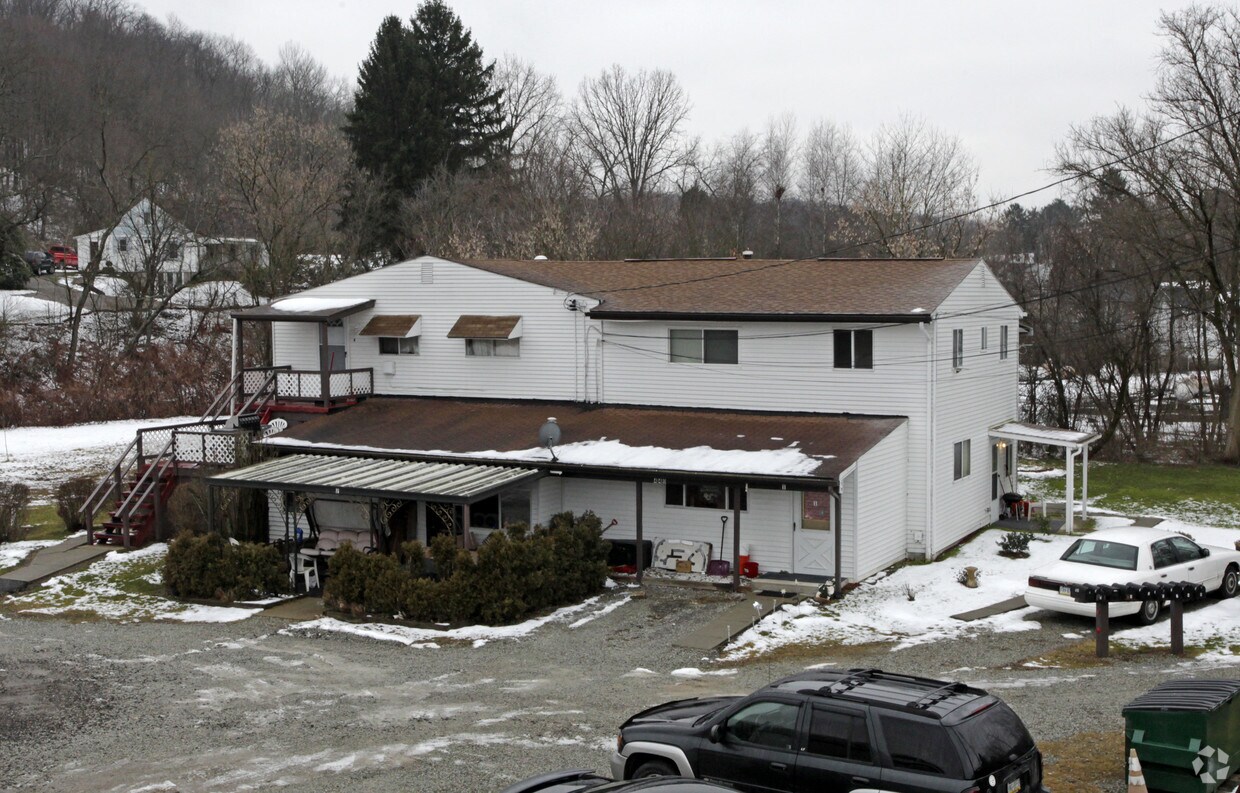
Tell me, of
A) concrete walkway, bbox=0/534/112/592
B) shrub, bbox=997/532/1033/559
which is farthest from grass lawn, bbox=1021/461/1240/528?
Result: concrete walkway, bbox=0/534/112/592

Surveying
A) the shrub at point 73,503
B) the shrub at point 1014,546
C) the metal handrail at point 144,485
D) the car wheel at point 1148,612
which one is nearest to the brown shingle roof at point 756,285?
the shrub at point 1014,546

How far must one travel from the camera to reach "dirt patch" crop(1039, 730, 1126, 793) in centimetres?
1212

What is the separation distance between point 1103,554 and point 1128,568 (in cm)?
56

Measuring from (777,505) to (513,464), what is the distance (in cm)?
556

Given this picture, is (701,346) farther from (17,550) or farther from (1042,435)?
(17,550)

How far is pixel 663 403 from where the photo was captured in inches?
1105

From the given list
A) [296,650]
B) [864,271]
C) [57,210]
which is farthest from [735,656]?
[57,210]

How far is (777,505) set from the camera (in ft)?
80.5

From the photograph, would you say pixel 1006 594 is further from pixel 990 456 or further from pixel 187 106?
pixel 187 106

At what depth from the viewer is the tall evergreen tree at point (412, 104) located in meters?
63.6

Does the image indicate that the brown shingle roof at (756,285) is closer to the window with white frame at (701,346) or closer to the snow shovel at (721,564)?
the window with white frame at (701,346)

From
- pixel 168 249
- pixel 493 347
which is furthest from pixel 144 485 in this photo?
pixel 168 249

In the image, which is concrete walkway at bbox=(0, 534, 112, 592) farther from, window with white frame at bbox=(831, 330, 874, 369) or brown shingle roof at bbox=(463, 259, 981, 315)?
window with white frame at bbox=(831, 330, 874, 369)

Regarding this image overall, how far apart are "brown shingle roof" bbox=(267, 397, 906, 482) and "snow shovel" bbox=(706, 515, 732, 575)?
62.7 inches
